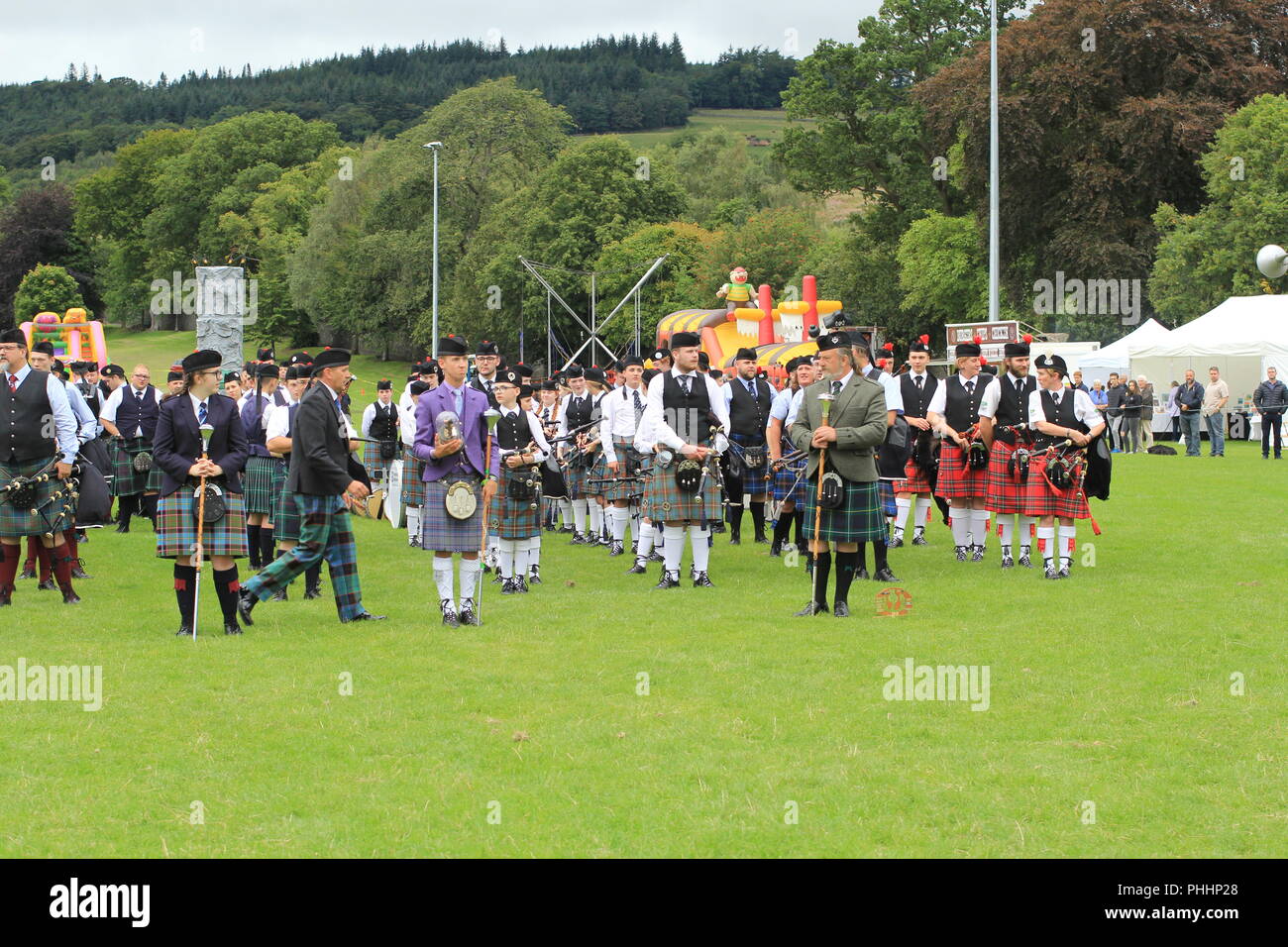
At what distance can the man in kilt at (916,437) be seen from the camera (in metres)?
14.3

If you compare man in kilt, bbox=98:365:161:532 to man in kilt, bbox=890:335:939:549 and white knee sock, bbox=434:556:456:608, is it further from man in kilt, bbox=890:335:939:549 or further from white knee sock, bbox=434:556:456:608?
man in kilt, bbox=890:335:939:549

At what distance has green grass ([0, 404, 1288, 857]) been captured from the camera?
5234mm

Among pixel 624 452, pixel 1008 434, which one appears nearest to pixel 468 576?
pixel 624 452

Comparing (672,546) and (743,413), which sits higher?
(743,413)

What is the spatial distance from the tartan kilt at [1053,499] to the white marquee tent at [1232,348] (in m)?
22.4

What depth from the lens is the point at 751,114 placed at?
149875mm

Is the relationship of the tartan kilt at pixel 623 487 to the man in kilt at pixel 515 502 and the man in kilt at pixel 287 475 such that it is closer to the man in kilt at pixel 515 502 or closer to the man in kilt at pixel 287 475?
the man in kilt at pixel 515 502

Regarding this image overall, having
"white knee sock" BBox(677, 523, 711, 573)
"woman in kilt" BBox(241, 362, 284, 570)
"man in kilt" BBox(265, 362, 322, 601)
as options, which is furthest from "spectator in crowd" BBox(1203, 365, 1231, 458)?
"man in kilt" BBox(265, 362, 322, 601)

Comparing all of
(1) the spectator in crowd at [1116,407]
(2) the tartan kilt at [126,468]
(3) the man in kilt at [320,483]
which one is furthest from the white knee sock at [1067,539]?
(1) the spectator in crowd at [1116,407]

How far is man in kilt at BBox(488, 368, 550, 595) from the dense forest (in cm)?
12868

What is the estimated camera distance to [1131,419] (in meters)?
33.0

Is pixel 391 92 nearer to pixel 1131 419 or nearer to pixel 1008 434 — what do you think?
pixel 1131 419

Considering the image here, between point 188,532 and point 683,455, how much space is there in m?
3.97
